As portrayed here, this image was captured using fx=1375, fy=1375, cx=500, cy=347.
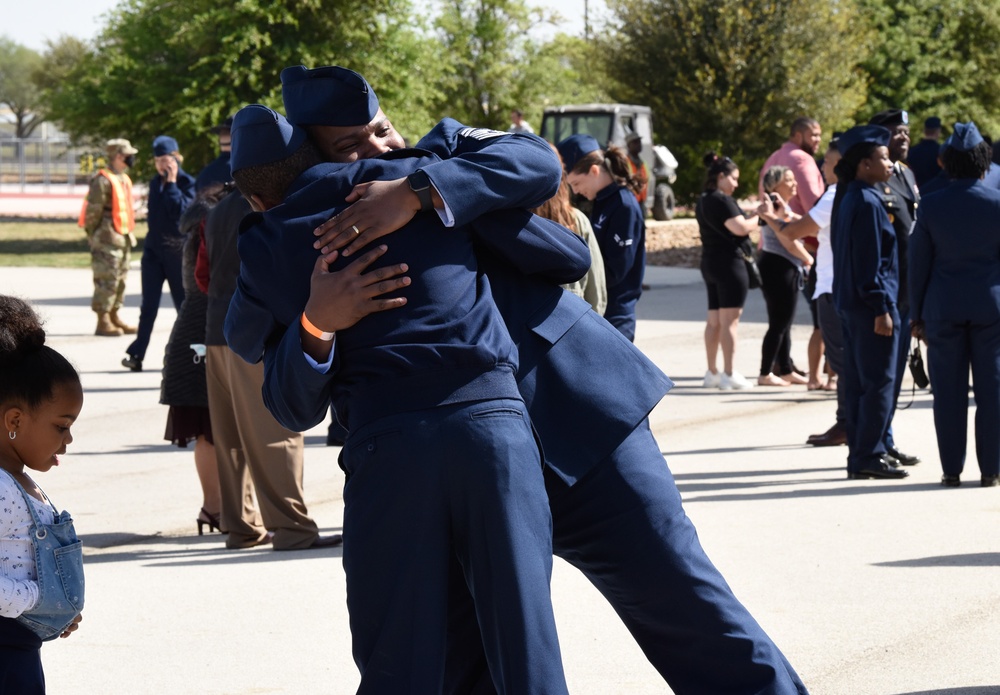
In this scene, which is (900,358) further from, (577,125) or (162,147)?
(577,125)

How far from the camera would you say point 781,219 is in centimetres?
1034

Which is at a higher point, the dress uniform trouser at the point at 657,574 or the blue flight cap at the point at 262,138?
the blue flight cap at the point at 262,138

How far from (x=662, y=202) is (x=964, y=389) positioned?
24552 mm

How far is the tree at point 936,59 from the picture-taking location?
35969 millimetres

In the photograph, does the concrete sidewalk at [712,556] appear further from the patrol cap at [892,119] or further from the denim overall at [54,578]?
the patrol cap at [892,119]

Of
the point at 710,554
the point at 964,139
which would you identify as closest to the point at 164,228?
the point at 964,139

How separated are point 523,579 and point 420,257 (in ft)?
2.36

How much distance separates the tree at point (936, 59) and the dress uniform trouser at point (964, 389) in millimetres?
28861

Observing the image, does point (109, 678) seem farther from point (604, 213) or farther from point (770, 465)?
point (770, 465)

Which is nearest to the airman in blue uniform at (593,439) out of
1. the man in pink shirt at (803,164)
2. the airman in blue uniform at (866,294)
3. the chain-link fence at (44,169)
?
the airman in blue uniform at (866,294)

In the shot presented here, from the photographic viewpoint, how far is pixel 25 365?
343cm

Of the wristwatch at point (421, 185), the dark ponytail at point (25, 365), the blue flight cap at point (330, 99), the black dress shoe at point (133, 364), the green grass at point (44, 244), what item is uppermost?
the blue flight cap at point (330, 99)

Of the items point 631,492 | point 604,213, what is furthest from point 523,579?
point 604,213

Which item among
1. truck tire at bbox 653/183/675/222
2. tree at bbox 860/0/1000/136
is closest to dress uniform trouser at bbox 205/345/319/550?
truck tire at bbox 653/183/675/222
